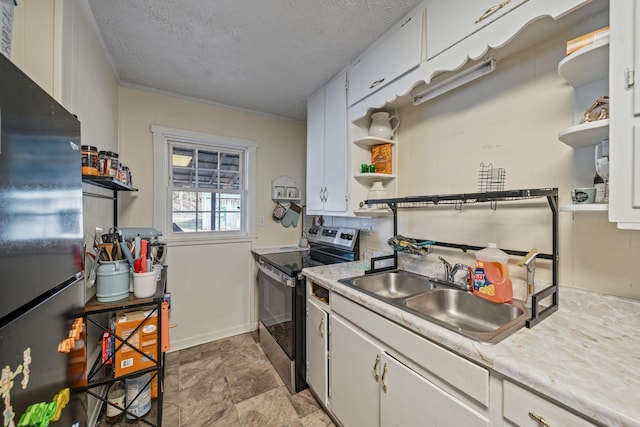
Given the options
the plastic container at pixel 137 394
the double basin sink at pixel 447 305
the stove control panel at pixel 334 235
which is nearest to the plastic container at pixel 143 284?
the plastic container at pixel 137 394

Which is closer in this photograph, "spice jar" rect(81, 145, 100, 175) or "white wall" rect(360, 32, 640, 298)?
"white wall" rect(360, 32, 640, 298)

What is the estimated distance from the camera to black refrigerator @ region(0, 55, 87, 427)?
0.46m

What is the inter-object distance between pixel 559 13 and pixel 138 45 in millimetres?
2282

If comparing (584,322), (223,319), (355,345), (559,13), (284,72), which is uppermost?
(284,72)

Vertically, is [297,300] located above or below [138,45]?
below

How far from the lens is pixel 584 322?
95cm

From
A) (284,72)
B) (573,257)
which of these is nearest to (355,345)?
(573,257)

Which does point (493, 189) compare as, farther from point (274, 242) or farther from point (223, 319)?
point (223, 319)

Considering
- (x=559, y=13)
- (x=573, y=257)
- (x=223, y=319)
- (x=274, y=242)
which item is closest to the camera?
(x=559, y=13)

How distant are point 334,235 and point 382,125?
109 cm

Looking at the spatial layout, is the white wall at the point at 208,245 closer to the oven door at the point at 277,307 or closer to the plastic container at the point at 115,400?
the oven door at the point at 277,307

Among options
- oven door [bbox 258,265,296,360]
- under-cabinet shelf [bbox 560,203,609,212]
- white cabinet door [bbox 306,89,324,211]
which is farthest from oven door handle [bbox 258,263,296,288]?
under-cabinet shelf [bbox 560,203,609,212]

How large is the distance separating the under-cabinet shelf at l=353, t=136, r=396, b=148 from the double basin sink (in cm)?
95

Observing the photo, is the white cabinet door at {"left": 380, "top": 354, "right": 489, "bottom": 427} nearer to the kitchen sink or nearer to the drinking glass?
the kitchen sink
